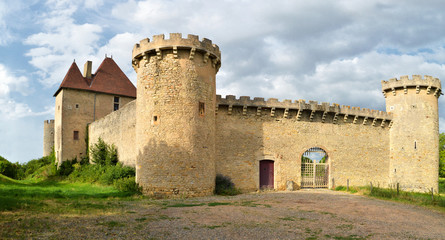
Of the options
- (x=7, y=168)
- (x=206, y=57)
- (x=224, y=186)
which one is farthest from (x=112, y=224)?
(x=7, y=168)

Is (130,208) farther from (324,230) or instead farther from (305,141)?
(305,141)

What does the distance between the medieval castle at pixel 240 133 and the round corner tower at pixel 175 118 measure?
0.14 feet

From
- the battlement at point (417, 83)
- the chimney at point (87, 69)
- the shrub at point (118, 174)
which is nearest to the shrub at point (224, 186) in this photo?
the shrub at point (118, 174)

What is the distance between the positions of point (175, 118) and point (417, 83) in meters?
16.1

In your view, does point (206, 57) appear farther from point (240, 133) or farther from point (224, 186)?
point (224, 186)

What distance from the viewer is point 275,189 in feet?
60.7

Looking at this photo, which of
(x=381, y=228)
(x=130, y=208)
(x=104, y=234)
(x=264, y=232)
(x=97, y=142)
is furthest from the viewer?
(x=97, y=142)

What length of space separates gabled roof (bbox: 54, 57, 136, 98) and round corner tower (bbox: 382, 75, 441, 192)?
818 inches

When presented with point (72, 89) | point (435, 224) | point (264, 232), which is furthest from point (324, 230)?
point (72, 89)

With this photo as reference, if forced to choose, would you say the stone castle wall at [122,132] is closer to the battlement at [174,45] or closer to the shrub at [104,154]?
the shrub at [104,154]

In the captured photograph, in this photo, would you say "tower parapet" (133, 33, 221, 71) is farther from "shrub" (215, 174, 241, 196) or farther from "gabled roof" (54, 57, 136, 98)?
"gabled roof" (54, 57, 136, 98)

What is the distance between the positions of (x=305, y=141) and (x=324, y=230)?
11.9m

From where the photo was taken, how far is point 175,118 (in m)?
14.5

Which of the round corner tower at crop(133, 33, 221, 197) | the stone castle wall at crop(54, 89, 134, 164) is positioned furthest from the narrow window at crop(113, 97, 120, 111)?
the round corner tower at crop(133, 33, 221, 197)
